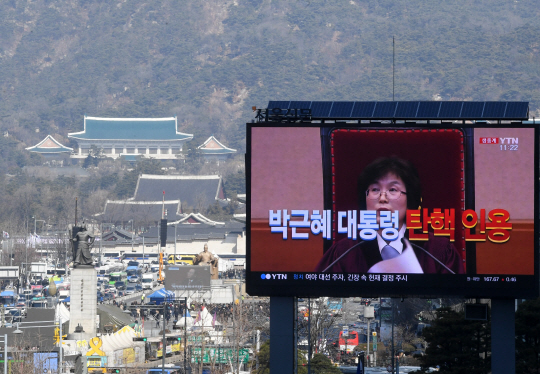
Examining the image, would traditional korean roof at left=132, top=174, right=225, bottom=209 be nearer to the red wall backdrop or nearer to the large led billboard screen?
the large led billboard screen

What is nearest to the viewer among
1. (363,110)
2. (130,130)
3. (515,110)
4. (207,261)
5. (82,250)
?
(515,110)

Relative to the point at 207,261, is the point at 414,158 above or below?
Result: below

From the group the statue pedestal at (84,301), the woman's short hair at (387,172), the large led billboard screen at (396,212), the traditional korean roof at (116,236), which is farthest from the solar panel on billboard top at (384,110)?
the traditional korean roof at (116,236)

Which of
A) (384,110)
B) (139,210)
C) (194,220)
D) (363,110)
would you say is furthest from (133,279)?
(384,110)

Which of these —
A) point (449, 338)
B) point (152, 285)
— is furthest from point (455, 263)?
point (152, 285)

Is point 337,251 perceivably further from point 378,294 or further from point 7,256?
point 7,256

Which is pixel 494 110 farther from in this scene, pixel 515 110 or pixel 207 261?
pixel 207 261

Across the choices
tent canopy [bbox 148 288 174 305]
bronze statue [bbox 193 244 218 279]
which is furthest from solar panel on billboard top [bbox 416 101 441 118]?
bronze statue [bbox 193 244 218 279]
